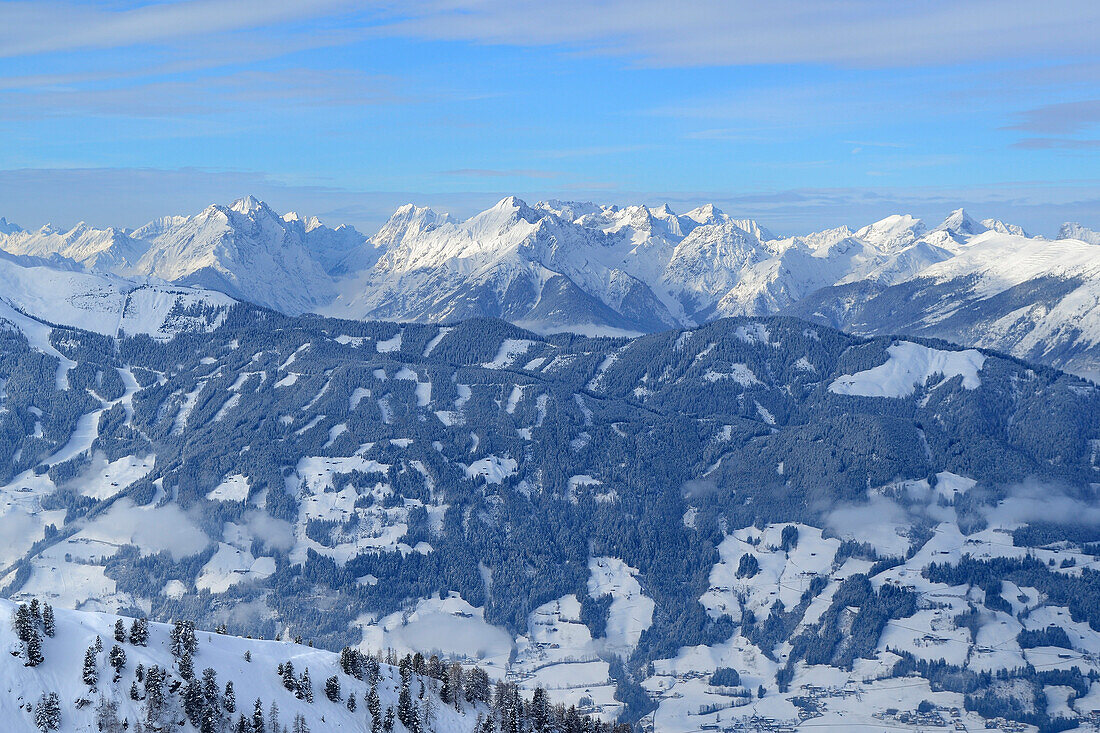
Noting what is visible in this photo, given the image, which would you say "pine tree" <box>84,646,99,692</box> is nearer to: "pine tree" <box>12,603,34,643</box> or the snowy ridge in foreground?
the snowy ridge in foreground

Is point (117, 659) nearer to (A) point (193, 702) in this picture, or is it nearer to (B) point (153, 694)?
(B) point (153, 694)

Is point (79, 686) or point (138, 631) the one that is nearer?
point (79, 686)

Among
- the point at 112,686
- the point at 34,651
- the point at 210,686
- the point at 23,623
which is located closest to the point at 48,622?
the point at 23,623

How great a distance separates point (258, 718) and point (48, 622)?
3224cm

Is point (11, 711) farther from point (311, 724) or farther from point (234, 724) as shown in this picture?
point (311, 724)

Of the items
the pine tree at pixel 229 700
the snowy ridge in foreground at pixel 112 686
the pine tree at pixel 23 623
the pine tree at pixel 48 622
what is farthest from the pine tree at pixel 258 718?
the pine tree at pixel 23 623

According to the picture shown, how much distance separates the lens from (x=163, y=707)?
18475 cm

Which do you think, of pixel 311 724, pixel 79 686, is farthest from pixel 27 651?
pixel 311 724

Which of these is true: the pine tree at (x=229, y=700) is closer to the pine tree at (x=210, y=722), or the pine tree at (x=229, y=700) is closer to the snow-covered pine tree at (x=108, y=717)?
the pine tree at (x=210, y=722)

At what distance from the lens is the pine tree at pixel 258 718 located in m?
191

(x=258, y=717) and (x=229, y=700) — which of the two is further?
(x=258, y=717)

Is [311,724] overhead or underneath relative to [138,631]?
underneath

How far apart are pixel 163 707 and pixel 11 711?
19.5 meters

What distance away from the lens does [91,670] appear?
184 meters
